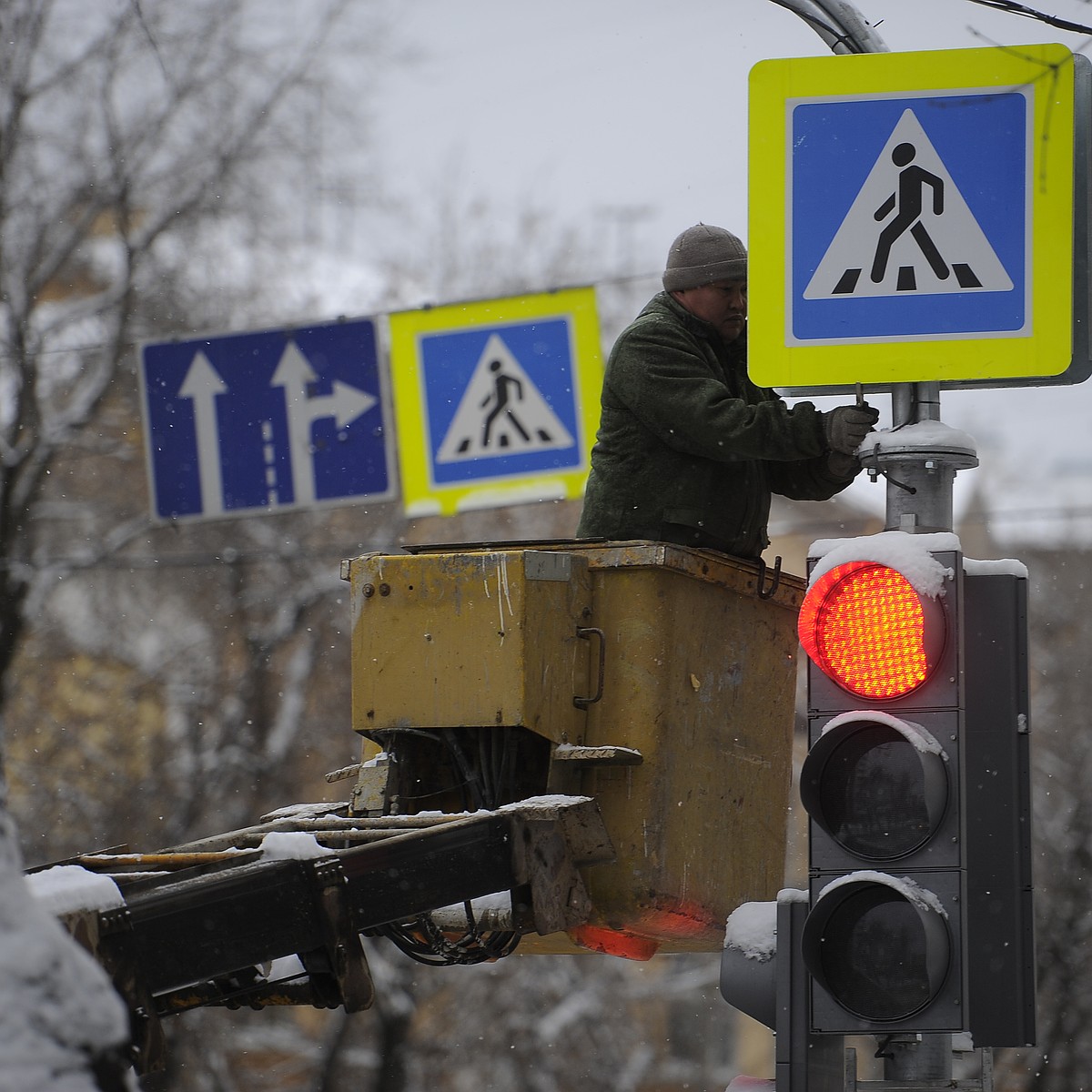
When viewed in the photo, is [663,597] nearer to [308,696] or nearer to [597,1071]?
[308,696]

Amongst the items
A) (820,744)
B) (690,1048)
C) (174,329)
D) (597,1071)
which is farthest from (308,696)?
(820,744)

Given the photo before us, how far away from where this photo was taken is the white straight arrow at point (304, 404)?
9.34 meters

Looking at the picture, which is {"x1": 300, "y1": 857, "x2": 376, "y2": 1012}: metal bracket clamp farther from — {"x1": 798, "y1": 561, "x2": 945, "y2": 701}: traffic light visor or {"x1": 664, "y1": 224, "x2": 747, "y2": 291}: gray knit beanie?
{"x1": 664, "y1": 224, "x2": 747, "y2": 291}: gray knit beanie

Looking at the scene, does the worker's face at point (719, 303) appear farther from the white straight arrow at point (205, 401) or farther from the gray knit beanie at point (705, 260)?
the white straight arrow at point (205, 401)

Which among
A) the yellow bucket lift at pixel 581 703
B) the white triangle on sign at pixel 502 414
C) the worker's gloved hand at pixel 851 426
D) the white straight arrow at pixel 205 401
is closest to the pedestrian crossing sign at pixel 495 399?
the white triangle on sign at pixel 502 414

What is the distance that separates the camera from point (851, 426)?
14.5 ft

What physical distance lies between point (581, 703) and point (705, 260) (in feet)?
4.64

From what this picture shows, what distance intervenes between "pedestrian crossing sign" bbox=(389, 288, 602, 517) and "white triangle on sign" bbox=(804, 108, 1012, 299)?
482 centimetres

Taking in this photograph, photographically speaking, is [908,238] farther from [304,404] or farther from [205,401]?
[205,401]

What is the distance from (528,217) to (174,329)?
16.0 ft

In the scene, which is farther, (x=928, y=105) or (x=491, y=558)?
(x=491, y=558)

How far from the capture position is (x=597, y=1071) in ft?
66.2

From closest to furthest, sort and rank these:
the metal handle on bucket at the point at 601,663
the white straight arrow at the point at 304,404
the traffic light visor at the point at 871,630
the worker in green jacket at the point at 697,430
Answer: the traffic light visor at the point at 871,630 → the metal handle on bucket at the point at 601,663 → the worker in green jacket at the point at 697,430 → the white straight arrow at the point at 304,404

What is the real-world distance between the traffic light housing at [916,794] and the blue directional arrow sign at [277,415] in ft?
19.9
